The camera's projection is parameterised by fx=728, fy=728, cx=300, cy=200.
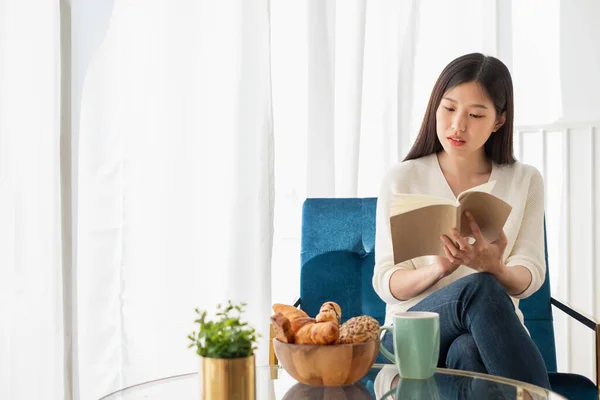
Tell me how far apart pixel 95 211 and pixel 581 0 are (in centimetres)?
200

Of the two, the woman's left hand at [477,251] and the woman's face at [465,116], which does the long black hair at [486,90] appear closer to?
the woman's face at [465,116]

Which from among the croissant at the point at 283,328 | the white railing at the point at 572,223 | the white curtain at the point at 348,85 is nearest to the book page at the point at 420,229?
the croissant at the point at 283,328

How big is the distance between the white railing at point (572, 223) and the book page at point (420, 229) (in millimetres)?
1405

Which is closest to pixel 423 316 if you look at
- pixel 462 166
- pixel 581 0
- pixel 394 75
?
pixel 462 166

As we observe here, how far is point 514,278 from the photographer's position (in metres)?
1.59

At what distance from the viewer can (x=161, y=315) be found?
67.8 inches

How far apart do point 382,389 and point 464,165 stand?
84 centimetres

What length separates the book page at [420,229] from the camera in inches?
52.5

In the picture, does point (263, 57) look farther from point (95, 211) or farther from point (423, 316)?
point (423, 316)

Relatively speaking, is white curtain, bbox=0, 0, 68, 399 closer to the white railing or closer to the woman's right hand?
the woman's right hand

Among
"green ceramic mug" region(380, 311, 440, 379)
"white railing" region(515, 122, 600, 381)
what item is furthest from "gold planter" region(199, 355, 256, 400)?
"white railing" region(515, 122, 600, 381)

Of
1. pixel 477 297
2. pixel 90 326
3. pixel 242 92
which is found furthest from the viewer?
pixel 242 92

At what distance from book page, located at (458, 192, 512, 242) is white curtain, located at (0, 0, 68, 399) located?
0.78m

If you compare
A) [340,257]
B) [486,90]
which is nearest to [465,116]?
[486,90]
